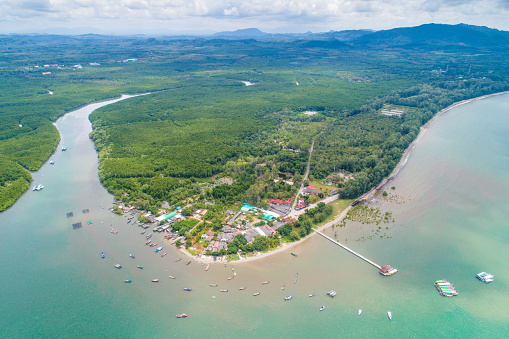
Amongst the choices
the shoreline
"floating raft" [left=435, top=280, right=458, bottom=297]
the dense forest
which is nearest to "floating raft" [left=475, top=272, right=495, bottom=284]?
"floating raft" [left=435, top=280, right=458, bottom=297]

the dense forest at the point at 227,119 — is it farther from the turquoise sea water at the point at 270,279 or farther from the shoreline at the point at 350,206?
the turquoise sea water at the point at 270,279

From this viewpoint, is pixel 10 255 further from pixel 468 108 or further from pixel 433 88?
pixel 433 88

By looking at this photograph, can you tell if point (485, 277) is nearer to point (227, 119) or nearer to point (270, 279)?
point (270, 279)

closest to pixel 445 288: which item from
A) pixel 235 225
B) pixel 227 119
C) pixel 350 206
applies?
pixel 350 206

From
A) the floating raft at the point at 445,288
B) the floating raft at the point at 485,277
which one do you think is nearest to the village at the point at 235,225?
the floating raft at the point at 445,288

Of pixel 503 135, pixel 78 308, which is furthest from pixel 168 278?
pixel 503 135

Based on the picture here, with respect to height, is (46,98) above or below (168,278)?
above
